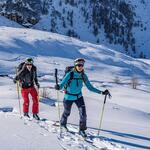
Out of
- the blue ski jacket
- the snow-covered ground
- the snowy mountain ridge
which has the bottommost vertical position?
the snow-covered ground

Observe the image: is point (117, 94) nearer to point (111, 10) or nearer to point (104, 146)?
point (104, 146)

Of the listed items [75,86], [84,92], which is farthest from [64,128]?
[84,92]

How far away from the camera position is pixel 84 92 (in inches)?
850

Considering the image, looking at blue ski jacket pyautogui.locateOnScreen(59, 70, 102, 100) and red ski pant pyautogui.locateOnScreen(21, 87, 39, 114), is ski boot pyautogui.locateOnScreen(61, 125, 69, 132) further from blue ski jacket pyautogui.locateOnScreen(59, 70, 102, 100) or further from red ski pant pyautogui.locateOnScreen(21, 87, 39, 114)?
red ski pant pyautogui.locateOnScreen(21, 87, 39, 114)

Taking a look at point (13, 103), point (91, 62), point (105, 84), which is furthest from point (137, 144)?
point (91, 62)

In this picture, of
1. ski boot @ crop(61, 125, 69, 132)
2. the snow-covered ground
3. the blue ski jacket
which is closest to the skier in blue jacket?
the blue ski jacket

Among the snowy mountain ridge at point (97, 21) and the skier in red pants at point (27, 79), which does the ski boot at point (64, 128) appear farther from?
the snowy mountain ridge at point (97, 21)

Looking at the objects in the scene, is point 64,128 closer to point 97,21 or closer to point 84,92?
point 84,92

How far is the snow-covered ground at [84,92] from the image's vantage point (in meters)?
10.1

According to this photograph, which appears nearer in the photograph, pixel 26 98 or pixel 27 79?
pixel 27 79

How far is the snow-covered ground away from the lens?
10.1 metres

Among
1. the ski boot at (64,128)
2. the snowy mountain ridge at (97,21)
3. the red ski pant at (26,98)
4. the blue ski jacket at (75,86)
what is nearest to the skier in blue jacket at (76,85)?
the blue ski jacket at (75,86)

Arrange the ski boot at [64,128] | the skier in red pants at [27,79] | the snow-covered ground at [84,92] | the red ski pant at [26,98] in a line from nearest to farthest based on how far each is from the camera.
A: the snow-covered ground at [84,92]
the ski boot at [64,128]
the skier in red pants at [27,79]
the red ski pant at [26,98]

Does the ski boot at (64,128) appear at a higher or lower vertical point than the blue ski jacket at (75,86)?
lower
